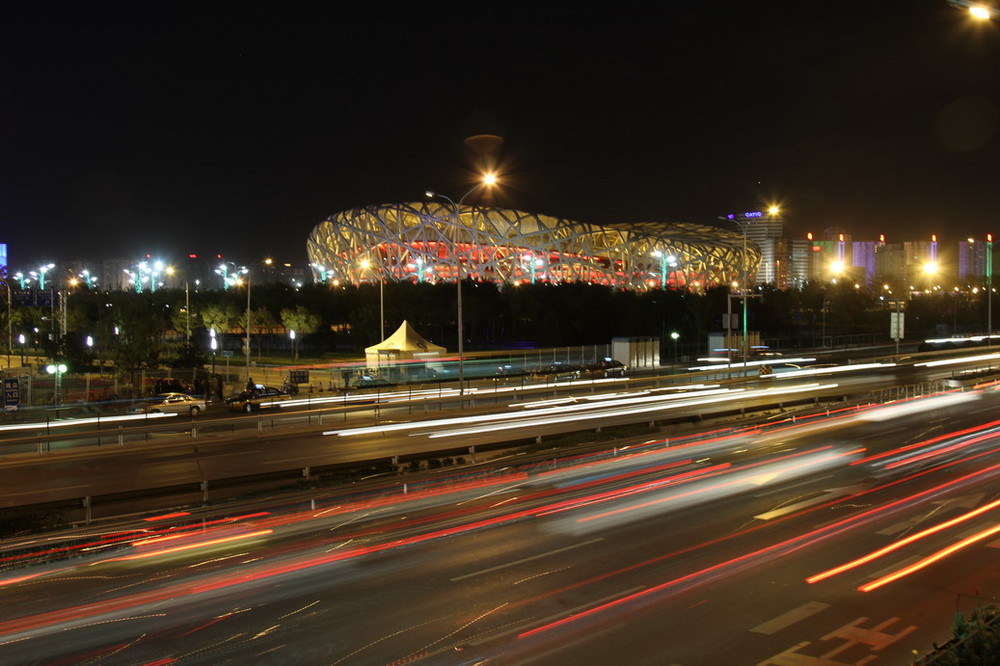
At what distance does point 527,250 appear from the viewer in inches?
4454

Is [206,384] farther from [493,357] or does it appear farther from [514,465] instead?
[514,465]

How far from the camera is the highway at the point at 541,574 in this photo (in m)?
7.54

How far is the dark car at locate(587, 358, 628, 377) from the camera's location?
43.1m

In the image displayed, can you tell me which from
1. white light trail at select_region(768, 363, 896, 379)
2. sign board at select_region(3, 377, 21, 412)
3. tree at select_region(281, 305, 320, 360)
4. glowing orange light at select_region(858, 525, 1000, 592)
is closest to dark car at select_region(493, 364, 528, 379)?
white light trail at select_region(768, 363, 896, 379)

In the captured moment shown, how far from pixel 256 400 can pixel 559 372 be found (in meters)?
17.2

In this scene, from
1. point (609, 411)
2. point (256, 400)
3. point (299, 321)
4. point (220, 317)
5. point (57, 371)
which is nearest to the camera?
point (609, 411)

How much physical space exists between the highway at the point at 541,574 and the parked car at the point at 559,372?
82.5 ft

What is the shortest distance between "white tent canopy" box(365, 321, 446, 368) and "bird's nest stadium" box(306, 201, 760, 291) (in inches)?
2423

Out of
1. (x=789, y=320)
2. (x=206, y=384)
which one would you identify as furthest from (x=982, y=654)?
(x=789, y=320)

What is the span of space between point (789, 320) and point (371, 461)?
67.1 m

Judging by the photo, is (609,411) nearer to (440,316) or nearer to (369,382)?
(369,382)

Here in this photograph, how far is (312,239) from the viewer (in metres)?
138

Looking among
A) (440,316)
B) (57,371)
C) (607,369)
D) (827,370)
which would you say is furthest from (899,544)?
(440,316)

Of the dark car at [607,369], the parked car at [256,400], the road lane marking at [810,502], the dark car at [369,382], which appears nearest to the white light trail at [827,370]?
the dark car at [607,369]
